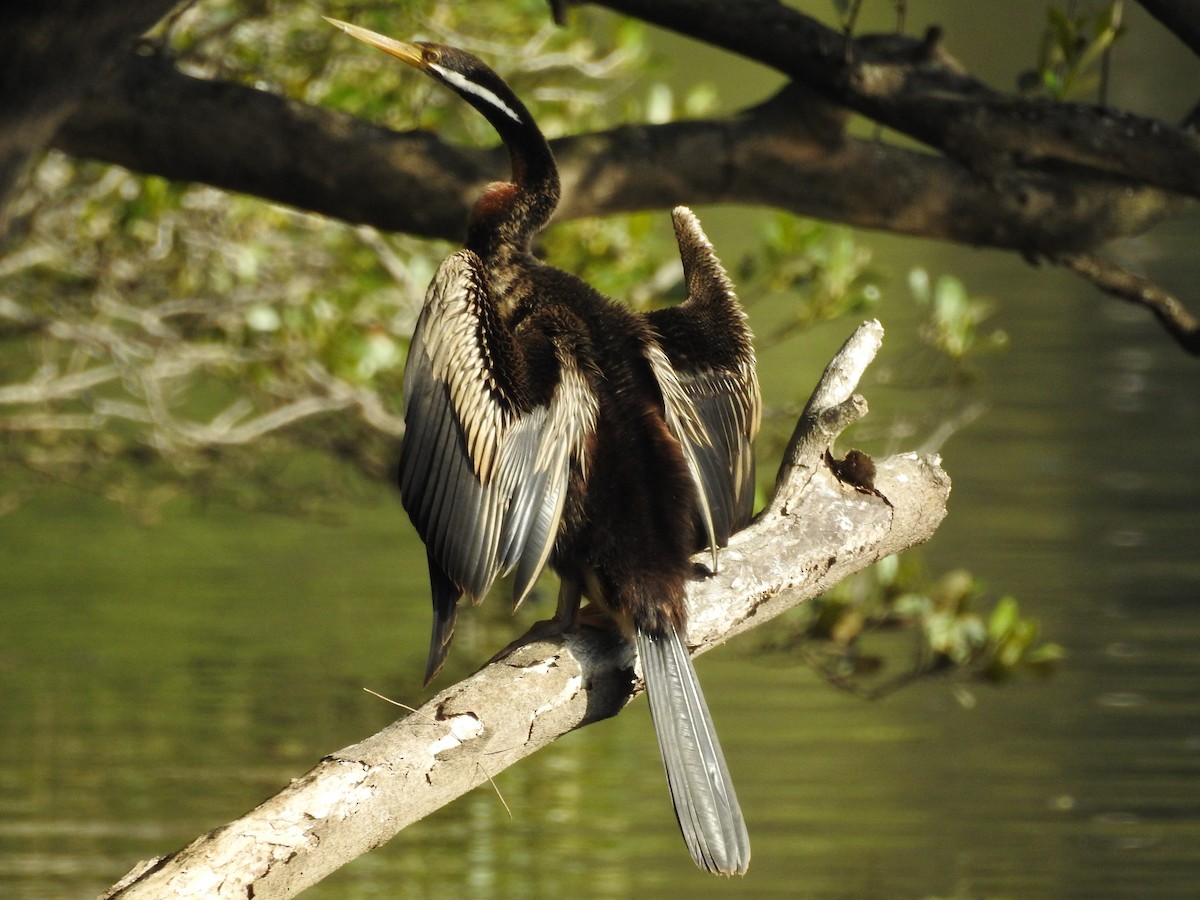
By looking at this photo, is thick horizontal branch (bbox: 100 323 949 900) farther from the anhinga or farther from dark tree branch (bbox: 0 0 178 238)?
Result: dark tree branch (bbox: 0 0 178 238)

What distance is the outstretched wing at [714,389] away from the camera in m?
2.67

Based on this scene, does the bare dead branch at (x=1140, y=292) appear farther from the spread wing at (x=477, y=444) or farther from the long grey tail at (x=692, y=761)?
the long grey tail at (x=692, y=761)

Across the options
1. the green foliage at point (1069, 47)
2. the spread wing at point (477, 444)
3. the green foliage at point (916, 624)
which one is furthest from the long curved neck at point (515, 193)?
the green foliage at point (916, 624)

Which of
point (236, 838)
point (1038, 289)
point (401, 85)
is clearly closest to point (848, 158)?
point (401, 85)

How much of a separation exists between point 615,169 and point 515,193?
0.93 meters

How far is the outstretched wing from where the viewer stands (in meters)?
2.67

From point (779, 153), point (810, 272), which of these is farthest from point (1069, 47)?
A: point (810, 272)

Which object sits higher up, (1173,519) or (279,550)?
(1173,519)

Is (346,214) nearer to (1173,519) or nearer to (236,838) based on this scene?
(236,838)

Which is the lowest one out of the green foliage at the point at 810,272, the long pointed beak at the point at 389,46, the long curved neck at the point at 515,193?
the green foliage at the point at 810,272

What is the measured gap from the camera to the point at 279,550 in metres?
8.83

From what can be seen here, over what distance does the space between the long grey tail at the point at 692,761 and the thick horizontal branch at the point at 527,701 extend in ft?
0.19

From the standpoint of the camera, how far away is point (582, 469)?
8.52 ft

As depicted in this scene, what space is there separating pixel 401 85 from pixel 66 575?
3.53 metres
